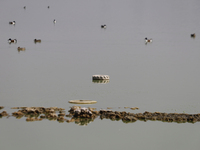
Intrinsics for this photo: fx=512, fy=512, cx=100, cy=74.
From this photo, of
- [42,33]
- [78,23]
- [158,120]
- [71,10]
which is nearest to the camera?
[158,120]

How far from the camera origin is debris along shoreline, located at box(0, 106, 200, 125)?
36500mm

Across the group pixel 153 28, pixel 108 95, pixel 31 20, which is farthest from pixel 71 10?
pixel 108 95

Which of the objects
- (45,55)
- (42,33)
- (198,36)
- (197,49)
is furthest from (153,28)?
(45,55)

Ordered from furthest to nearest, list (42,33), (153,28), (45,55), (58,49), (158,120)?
(153,28)
(42,33)
(58,49)
(45,55)
(158,120)

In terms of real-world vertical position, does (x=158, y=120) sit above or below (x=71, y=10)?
below

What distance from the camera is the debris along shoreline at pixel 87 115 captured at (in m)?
36.5

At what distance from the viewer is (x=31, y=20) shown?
147 m

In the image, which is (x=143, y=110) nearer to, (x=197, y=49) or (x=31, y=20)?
(x=197, y=49)

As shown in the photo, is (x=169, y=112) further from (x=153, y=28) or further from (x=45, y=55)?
(x=153, y=28)

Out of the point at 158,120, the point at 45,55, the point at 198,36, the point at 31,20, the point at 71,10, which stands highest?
the point at 71,10

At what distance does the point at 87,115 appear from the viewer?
36.5m

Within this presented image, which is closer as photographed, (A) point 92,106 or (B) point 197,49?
(A) point 92,106

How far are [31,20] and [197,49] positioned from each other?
6694 cm

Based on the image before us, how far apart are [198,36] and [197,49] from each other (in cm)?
2501
